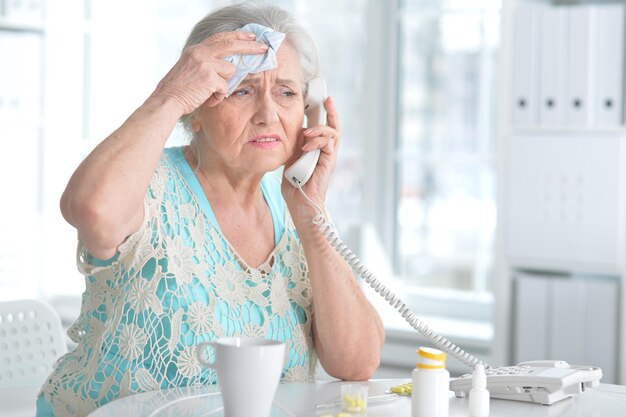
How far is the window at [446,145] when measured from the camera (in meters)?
3.65

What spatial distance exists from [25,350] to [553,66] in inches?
73.7

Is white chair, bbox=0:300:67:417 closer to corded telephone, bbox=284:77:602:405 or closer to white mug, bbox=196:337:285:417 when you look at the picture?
corded telephone, bbox=284:77:602:405

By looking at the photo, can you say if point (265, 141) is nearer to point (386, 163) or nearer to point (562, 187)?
point (562, 187)

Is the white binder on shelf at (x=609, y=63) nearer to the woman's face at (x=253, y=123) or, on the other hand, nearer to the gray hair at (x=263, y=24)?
the gray hair at (x=263, y=24)

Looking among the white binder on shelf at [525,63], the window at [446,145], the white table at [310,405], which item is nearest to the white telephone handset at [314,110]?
the white table at [310,405]

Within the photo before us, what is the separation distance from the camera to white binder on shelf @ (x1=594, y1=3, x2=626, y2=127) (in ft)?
9.49

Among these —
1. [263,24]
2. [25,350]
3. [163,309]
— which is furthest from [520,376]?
[25,350]

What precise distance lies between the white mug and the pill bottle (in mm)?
216

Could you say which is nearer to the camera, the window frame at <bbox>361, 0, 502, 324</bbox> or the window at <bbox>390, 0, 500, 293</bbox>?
the window at <bbox>390, 0, 500, 293</bbox>

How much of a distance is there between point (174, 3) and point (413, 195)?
4.68 feet

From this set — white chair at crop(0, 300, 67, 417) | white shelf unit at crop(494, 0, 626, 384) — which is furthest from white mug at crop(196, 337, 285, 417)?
white shelf unit at crop(494, 0, 626, 384)

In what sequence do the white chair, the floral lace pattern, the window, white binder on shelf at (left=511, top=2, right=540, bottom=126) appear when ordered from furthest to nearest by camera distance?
the window → white binder on shelf at (left=511, top=2, right=540, bottom=126) → the white chair → the floral lace pattern

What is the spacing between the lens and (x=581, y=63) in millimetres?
2936

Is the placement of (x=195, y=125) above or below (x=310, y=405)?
above
